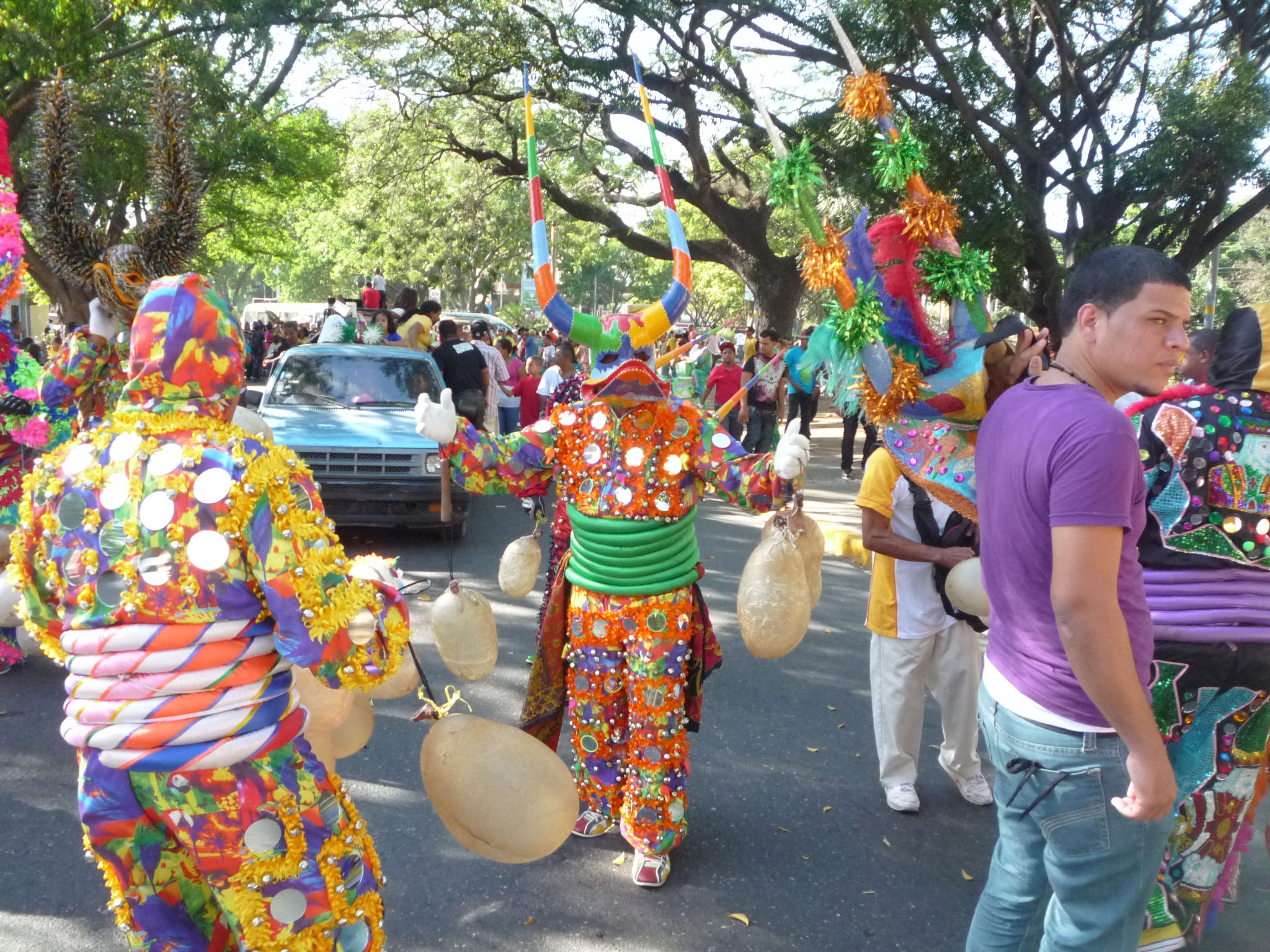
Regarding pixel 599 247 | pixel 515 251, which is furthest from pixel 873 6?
pixel 599 247

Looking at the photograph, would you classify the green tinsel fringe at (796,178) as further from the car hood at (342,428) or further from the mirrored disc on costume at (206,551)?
the car hood at (342,428)

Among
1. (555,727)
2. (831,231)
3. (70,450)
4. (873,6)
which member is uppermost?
(873,6)

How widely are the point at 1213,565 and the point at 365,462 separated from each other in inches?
266

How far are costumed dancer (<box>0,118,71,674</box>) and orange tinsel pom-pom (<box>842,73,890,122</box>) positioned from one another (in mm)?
3857

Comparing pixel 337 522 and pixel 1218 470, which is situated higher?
pixel 1218 470

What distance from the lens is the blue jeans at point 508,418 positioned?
12.4m

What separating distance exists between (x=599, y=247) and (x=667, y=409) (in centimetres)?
4359

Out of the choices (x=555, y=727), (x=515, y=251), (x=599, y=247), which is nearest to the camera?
(x=555, y=727)

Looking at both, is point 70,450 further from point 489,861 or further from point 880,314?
point 489,861

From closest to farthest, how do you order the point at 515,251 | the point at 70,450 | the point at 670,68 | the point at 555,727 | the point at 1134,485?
the point at 1134,485 → the point at 70,450 → the point at 555,727 → the point at 670,68 → the point at 515,251

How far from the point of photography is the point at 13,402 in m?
4.87

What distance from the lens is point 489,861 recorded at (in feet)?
12.2

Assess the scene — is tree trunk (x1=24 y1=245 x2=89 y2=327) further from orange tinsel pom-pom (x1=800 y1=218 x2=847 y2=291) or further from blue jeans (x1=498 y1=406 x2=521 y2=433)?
blue jeans (x1=498 y1=406 x2=521 y2=433)

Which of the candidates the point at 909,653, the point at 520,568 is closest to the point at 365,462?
the point at 520,568
